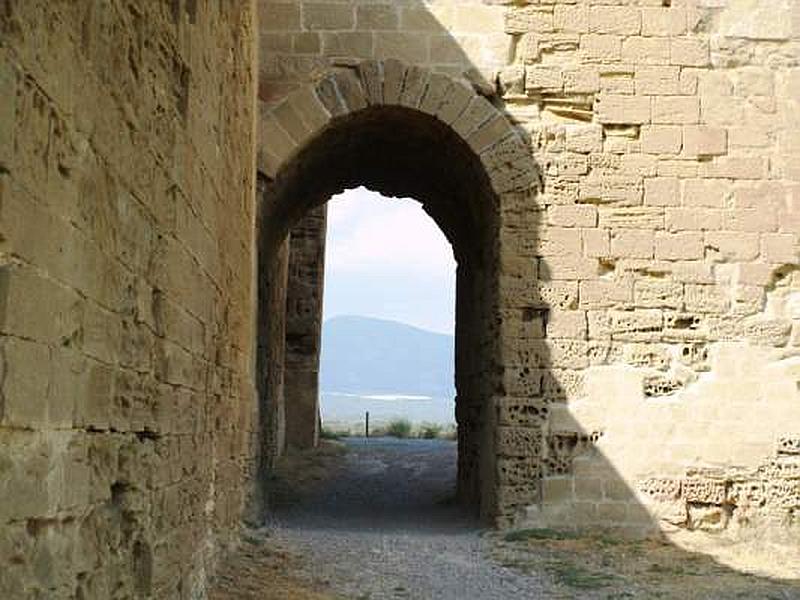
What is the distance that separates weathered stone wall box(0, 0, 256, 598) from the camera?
→ 2.05m

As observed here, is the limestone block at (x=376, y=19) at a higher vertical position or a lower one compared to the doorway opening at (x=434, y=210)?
higher

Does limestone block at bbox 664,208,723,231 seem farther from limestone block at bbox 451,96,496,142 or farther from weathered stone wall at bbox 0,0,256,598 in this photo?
weathered stone wall at bbox 0,0,256,598

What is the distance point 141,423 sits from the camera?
3352mm

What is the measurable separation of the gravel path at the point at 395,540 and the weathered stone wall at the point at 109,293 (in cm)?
129

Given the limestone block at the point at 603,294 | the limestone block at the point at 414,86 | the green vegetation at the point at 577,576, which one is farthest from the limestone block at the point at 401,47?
the green vegetation at the point at 577,576

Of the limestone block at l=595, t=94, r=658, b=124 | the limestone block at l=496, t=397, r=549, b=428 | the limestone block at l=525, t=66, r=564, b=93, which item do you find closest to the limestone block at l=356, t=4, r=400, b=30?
the limestone block at l=525, t=66, r=564, b=93

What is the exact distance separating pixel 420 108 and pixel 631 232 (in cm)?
207

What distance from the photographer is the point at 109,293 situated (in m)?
2.83

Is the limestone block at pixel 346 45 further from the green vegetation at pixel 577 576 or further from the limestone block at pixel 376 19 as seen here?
the green vegetation at pixel 577 576

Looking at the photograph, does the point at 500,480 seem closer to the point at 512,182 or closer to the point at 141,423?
the point at 512,182

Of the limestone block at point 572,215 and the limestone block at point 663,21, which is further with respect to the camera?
the limestone block at point 663,21

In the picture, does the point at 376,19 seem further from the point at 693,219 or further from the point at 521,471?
the point at 521,471

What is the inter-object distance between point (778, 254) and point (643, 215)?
117cm

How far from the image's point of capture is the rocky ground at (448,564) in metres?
5.82
